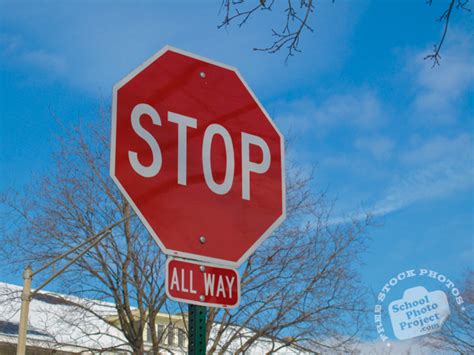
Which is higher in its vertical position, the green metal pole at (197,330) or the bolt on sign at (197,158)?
the bolt on sign at (197,158)

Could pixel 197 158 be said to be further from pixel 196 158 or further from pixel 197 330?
pixel 197 330

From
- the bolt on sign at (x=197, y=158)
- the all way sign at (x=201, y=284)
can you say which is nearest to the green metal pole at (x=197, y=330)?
the all way sign at (x=201, y=284)

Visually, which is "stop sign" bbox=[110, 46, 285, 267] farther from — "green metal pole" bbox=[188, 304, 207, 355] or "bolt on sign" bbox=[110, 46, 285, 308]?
"green metal pole" bbox=[188, 304, 207, 355]

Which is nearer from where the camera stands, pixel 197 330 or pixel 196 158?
pixel 197 330

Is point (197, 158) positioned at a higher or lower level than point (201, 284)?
higher

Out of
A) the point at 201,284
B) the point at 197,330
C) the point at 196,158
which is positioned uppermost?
the point at 196,158

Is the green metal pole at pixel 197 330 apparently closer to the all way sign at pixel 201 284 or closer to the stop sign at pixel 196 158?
the all way sign at pixel 201 284

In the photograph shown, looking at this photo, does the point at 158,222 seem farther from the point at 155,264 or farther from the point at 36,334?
the point at 36,334

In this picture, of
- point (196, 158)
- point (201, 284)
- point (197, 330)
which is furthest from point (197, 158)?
point (197, 330)

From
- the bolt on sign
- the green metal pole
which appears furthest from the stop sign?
the green metal pole

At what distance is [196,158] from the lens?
2.62 m

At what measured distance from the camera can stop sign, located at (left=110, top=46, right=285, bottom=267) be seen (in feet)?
8.08

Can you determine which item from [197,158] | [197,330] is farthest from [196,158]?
[197,330]

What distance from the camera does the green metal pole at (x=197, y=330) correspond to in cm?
244
